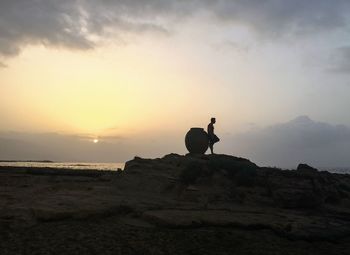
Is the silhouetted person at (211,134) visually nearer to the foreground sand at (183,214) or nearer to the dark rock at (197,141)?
the dark rock at (197,141)

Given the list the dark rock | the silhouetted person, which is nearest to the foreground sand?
the dark rock

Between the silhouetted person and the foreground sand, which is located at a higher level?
the silhouetted person

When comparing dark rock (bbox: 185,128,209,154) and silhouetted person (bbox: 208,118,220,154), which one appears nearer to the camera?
silhouetted person (bbox: 208,118,220,154)

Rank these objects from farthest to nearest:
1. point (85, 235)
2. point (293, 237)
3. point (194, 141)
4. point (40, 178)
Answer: point (194, 141) < point (40, 178) < point (293, 237) < point (85, 235)

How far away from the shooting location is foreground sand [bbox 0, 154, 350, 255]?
1030cm

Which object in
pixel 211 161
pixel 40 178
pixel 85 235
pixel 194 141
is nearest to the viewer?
pixel 85 235

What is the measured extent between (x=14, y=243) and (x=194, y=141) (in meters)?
16.0

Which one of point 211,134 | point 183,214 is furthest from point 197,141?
point 183,214

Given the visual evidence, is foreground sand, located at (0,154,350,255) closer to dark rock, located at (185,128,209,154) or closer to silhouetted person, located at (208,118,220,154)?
dark rock, located at (185,128,209,154)

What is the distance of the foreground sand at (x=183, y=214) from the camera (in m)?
10.3

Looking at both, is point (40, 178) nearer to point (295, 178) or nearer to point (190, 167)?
point (190, 167)

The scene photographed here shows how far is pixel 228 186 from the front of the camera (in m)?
18.0

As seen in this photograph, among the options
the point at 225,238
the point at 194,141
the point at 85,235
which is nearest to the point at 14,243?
the point at 85,235

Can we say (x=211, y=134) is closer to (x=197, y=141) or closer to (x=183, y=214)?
(x=197, y=141)
